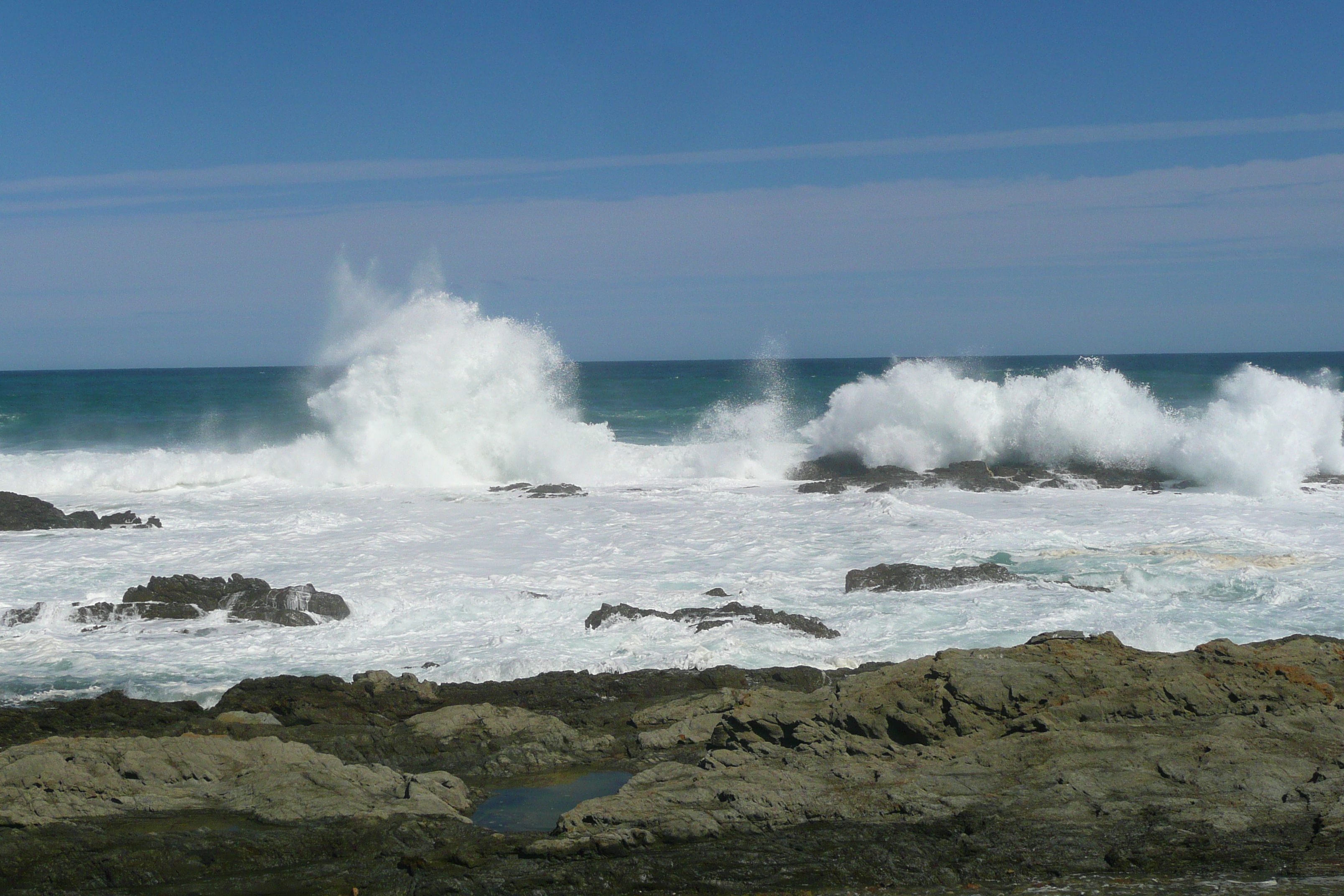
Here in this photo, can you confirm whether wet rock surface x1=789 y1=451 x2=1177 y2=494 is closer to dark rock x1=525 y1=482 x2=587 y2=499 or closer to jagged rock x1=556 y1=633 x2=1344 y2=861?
dark rock x1=525 y1=482 x2=587 y2=499

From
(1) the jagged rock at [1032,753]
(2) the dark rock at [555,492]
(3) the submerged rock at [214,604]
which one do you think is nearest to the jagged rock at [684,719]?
(1) the jagged rock at [1032,753]

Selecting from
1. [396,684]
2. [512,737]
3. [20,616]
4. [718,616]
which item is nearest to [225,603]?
[20,616]

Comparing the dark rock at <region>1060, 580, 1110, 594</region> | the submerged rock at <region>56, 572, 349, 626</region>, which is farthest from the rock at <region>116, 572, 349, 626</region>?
the dark rock at <region>1060, 580, 1110, 594</region>

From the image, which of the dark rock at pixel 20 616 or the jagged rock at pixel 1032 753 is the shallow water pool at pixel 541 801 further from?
the dark rock at pixel 20 616

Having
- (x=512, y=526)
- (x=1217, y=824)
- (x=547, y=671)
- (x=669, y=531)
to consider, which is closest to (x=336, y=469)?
(x=512, y=526)

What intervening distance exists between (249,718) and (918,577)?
27.0 ft

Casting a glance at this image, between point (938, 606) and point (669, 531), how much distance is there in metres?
6.73

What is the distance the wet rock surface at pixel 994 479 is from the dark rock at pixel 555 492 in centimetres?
A: 485

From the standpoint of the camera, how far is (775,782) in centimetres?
623

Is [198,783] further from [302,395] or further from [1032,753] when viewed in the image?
[302,395]

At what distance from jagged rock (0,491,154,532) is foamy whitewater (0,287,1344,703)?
594mm

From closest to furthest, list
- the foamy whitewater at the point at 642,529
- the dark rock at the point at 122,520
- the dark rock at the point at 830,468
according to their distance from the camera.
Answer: the foamy whitewater at the point at 642,529 → the dark rock at the point at 122,520 → the dark rock at the point at 830,468

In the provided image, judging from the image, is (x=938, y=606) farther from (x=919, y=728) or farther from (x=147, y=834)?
(x=147, y=834)

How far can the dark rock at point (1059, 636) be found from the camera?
8.40m
